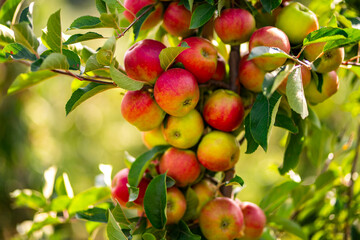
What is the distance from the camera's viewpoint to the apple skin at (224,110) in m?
0.66

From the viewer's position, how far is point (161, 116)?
0.69m

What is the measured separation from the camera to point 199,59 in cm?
64

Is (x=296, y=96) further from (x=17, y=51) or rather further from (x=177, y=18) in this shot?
(x=17, y=51)

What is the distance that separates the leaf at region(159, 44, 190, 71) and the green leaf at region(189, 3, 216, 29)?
0.06m

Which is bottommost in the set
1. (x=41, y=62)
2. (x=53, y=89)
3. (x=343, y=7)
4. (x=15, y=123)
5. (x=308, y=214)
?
(x=53, y=89)

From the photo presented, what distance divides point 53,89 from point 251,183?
223 centimetres

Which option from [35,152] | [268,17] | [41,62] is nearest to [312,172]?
[35,152]

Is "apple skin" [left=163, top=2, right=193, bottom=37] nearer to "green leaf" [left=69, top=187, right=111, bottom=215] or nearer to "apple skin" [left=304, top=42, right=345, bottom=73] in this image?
"apple skin" [left=304, top=42, right=345, bottom=73]

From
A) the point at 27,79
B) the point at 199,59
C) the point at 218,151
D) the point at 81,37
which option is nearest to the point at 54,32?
the point at 81,37

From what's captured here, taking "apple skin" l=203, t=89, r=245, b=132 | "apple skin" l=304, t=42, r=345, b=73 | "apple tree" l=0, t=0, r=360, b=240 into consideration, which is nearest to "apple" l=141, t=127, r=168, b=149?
"apple tree" l=0, t=0, r=360, b=240

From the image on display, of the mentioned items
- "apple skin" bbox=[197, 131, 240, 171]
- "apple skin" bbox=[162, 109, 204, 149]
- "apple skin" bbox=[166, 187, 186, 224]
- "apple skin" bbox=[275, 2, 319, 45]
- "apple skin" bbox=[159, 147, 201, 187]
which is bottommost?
"apple skin" bbox=[166, 187, 186, 224]

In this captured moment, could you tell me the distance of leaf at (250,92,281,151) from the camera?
53cm

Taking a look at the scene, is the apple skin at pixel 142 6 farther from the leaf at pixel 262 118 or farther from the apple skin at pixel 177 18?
the leaf at pixel 262 118

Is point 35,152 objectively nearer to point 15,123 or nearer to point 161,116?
point 15,123
